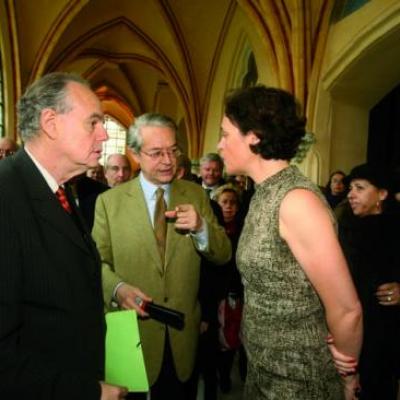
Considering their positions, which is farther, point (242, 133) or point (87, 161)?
point (242, 133)

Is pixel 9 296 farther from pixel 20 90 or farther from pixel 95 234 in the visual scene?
pixel 20 90

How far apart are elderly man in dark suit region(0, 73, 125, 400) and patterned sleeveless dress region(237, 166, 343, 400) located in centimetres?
57

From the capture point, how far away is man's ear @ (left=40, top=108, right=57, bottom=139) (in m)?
1.54

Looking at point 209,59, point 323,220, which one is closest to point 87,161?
point 323,220

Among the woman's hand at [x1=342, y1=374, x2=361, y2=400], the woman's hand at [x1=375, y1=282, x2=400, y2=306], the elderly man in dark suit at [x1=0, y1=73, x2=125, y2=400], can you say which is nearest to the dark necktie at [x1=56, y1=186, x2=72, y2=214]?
the elderly man in dark suit at [x1=0, y1=73, x2=125, y2=400]

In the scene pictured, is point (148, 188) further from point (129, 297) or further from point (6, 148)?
point (6, 148)

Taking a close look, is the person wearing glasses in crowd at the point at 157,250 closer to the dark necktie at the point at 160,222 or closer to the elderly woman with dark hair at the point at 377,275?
the dark necktie at the point at 160,222

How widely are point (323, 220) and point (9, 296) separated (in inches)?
39.3

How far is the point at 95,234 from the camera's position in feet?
7.80

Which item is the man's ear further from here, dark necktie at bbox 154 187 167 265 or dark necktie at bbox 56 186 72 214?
dark necktie at bbox 154 187 167 265

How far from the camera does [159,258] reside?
7.56ft

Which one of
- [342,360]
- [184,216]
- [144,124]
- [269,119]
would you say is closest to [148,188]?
[144,124]

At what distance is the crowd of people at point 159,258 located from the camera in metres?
1.34

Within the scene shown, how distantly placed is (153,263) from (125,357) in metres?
0.66
